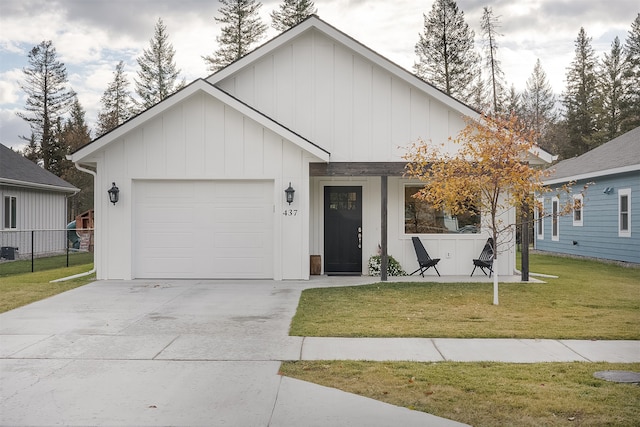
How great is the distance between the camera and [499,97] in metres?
35.7

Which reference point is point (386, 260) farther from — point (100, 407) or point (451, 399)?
point (100, 407)

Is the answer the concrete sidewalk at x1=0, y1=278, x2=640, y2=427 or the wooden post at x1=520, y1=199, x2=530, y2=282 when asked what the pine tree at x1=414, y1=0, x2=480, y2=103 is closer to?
the wooden post at x1=520, y1=199, x2=530, y2=282

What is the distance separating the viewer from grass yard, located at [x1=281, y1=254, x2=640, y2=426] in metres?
4.89

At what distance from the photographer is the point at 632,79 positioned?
3925cm

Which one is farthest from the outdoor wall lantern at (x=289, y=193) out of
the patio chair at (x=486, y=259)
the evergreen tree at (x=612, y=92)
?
the evergreen tree at (x=612, y=92)

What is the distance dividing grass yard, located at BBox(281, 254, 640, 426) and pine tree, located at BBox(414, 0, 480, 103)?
799 inches

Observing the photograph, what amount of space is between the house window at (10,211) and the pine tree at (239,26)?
1705cm

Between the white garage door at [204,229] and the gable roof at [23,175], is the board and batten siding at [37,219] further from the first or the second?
the white garage door at [204,229]

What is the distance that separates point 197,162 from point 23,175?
1191 cm

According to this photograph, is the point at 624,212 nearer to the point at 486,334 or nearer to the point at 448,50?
the point at 486,334

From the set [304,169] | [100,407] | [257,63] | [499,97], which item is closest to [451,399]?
[100,407]

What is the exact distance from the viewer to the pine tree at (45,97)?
3938cm

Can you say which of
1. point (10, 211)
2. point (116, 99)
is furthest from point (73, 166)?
point (10, 211)

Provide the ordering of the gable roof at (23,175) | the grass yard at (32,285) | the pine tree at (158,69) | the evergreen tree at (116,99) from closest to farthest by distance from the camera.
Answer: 1. the grass yard at (32,285)
2. the gable roof at (23,175)
3. the pine tree at (158,69)
4. the evergreen tree at (116,99)
